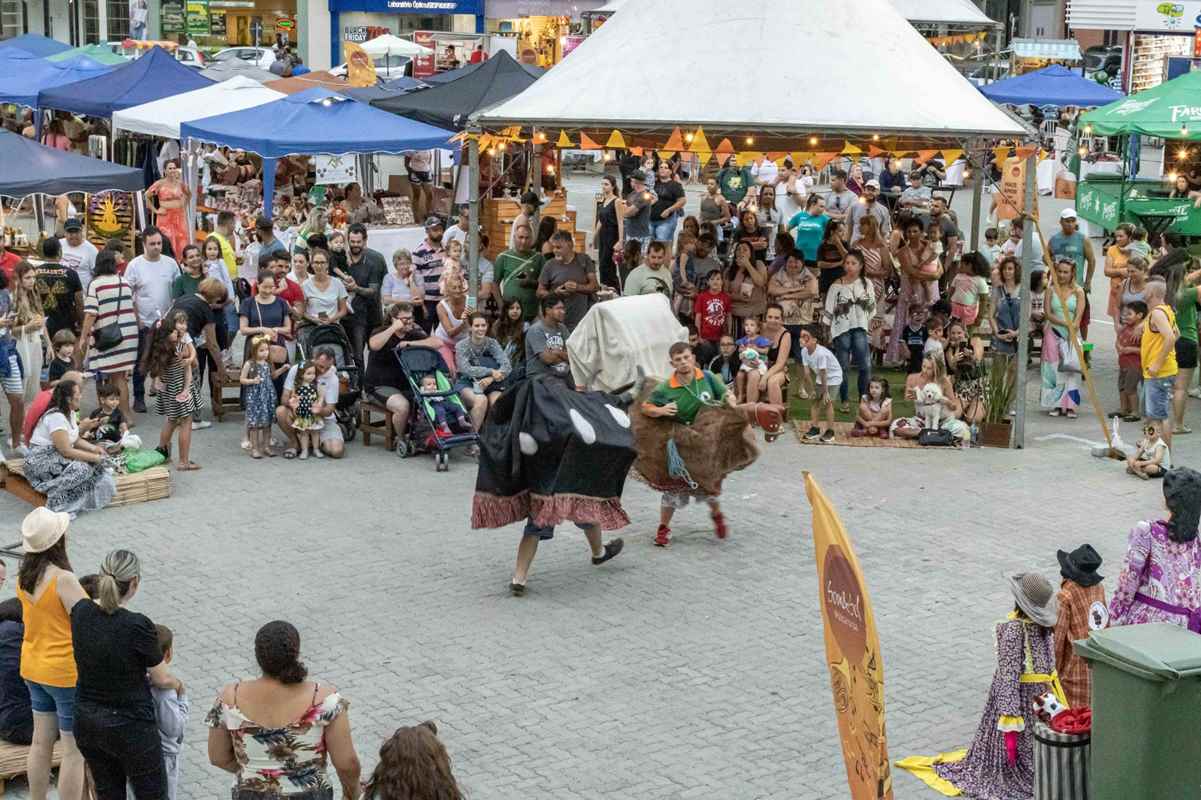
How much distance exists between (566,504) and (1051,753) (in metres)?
3.66

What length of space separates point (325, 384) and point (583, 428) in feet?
13.6

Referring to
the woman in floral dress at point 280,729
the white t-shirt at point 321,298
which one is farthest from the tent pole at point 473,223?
the woman in floral dress at point 280,729

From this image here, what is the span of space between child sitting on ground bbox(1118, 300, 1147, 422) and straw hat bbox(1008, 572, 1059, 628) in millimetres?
7699

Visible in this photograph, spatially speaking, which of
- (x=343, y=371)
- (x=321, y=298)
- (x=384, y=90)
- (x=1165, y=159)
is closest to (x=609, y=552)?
(x=343, y=371)

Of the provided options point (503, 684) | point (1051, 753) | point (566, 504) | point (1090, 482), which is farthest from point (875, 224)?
point (1051, 753)

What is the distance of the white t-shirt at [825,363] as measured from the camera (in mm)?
14484

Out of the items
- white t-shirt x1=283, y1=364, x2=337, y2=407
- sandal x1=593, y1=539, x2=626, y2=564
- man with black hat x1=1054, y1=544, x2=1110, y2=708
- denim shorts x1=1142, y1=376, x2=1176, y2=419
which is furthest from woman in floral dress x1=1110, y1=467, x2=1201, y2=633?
white t-shirt x1=283, y1=364, x2=337, y2=407

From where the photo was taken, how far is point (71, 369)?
1346 centimetres

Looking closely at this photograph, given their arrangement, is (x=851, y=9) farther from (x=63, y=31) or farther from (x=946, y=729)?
(x=63, y=31)

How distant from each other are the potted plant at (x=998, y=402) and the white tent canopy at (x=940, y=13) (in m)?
11.5

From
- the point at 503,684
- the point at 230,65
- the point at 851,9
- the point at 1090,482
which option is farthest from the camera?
the point at 230,65

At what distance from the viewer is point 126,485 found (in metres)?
12.1

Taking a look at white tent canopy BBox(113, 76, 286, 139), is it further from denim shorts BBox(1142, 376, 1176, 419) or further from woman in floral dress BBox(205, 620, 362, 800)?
woman in floral dress BBox(205, 620, 362, 800)

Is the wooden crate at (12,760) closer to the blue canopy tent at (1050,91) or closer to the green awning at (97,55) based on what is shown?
the green awning at (97,55)
